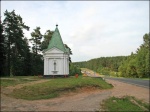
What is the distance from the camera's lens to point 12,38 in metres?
46.7

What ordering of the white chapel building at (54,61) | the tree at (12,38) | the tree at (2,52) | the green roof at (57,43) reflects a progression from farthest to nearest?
1. the tree at (12,38)
2. the tree at (2,52)
3. the green roof at (57,43)
4. the white chapel building at (54,61)

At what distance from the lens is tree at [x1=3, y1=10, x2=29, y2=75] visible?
46469 millimetres

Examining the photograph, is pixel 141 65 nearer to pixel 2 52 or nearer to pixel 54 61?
pixel 54 61

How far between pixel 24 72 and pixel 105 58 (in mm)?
138299

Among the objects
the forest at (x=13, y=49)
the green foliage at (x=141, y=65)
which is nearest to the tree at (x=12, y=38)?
the forest at (x=13, y=49)

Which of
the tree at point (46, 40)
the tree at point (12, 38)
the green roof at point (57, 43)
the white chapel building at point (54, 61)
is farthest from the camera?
the tree at point (46, 40)

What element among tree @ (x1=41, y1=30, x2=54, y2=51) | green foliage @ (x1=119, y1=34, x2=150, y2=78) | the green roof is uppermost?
tree @ (x1=41, y1=30, x2=54, y2=51)

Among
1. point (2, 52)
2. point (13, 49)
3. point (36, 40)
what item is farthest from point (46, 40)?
point (2, 52)

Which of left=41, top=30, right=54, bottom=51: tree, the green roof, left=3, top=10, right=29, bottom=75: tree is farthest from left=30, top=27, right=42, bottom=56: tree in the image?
the green roof

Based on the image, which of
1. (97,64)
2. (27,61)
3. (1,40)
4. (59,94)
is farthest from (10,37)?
(97,64)

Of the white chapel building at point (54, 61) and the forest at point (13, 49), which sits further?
the forest at point (13, 49)

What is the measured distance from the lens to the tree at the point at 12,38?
46469mm

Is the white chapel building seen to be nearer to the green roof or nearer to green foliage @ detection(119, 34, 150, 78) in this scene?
the green roof

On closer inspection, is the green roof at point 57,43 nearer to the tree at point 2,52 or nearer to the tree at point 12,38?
the tree at point 2,52
